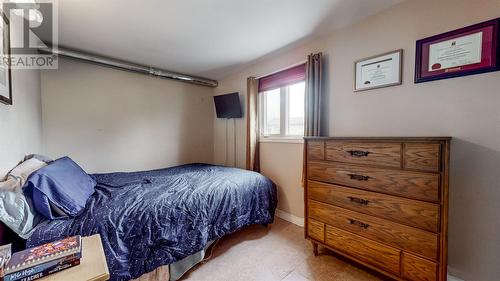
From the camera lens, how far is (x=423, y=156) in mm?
1288

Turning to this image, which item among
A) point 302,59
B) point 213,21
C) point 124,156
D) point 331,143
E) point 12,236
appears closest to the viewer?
point 12,236

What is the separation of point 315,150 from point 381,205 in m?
0.65

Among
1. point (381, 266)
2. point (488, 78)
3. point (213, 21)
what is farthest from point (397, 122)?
point (213, 21)

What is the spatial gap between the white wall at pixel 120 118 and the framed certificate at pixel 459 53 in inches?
126

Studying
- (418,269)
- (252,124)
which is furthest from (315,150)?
(252,124)

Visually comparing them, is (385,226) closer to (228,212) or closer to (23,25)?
(228,212)

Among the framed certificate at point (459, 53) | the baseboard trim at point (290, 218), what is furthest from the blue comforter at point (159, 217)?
the framed certificate at point (459, 53)

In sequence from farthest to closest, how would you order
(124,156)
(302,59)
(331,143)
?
1. (124,156)
2. (302,59)
3. (331,143)

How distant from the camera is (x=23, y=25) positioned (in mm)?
1798

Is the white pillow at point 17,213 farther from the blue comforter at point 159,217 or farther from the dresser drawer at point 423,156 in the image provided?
the dresser drawer at point 423,156

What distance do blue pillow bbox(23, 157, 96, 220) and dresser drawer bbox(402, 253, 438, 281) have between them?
2229mm

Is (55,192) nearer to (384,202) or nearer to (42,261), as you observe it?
(42,261)

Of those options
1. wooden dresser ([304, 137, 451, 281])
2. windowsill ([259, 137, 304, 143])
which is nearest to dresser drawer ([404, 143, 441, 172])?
wooden dresser ([304, 137, 451, 281])

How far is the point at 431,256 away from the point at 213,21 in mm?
2479
